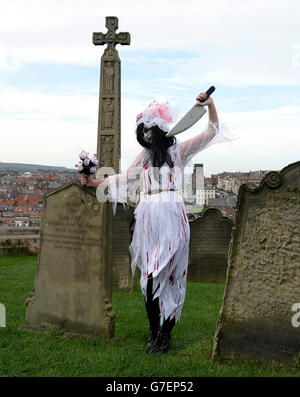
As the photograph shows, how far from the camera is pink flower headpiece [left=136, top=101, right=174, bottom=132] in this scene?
3.99 meters

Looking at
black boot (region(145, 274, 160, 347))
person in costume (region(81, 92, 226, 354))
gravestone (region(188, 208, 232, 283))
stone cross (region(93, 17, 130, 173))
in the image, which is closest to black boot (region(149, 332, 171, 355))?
person in costume (region(81, 92, 226, 354))

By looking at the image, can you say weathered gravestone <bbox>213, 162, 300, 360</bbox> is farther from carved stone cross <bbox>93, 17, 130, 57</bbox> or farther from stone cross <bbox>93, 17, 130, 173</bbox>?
carved stone cross <bbox>93, 17, 130, 57</bbox>

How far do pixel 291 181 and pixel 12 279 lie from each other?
19.4 feet

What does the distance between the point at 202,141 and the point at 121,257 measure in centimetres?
368

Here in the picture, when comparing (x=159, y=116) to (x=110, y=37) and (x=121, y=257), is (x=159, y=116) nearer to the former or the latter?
(x=121, y=257)

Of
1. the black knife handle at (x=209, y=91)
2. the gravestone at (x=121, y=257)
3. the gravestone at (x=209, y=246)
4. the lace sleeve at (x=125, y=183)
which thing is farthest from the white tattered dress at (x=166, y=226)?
the gravestone at (x=209, y=246)

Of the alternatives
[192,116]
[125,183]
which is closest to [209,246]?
[125,183]

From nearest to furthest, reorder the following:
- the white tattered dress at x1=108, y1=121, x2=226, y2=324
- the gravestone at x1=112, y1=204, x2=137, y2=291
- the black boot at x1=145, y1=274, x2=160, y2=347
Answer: the white tattered dress at x1=108, y1=121, x2=226, y2=324
the black boot at x1=145, y1=274, x2=160, y2=347
the gravestone at x1=112, y1=204, x2=137, y2=291

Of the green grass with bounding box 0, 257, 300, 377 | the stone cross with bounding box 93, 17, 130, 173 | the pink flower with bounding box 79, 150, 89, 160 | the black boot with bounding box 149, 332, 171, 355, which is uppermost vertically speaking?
the stone cross with bounding box 93, 17, 130, 173

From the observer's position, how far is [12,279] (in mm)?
8062

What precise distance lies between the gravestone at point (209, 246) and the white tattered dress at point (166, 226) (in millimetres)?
4424

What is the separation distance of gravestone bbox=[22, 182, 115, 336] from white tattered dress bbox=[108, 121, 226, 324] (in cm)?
49

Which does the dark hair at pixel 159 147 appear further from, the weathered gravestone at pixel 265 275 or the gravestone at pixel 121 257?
the gravestone at pixel 121 257

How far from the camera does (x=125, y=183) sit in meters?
4.33
